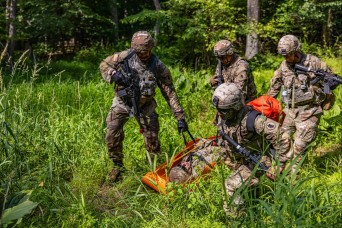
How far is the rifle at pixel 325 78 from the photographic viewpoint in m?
5.20

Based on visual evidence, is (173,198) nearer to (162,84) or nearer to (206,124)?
(162,84)

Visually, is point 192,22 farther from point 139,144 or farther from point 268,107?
point 268,107

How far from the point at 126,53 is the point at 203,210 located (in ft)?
7.57

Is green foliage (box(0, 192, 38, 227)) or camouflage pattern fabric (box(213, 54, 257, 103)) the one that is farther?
camouflage pattern fabric (box(213, 54, 257, 103))

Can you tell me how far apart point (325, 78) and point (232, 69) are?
1.19 metres

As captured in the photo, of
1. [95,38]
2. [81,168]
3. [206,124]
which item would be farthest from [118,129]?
[95,38]

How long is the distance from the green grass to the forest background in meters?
0.01

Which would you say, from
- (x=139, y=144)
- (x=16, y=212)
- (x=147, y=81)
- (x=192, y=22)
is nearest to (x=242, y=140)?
(x=147, y=81)

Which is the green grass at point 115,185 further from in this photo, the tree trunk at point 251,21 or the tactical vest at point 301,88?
the tree trunk at point 251,21

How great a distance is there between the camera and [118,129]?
5.16 m

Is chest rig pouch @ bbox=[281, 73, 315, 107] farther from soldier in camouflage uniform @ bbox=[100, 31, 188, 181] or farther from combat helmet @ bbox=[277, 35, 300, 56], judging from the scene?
soldier in camouflage uniform @ bbox=[100, 31, 188, 181]

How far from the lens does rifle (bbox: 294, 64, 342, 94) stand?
5.20 m

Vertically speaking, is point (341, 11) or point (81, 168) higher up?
point (81, 168)

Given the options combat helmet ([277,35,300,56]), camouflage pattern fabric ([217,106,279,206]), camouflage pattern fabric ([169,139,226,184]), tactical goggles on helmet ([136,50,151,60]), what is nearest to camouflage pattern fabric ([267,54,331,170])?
combat helmet ([277,35,300,56])
